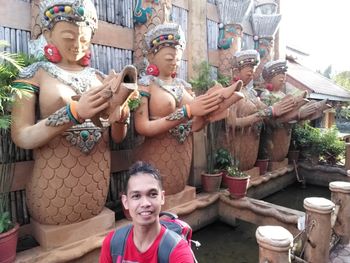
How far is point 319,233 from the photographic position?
8.46ft

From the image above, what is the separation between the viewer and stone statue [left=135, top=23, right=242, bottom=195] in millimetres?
3062

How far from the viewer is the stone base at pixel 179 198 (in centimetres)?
352

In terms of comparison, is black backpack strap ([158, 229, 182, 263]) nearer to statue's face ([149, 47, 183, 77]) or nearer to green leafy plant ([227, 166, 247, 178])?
statue's face ([149, 47, 183, 77])

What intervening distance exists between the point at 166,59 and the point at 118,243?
2.48 meters

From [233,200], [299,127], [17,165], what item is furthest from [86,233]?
[299,127]

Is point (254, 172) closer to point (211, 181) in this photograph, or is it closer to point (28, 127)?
point (211, 181)

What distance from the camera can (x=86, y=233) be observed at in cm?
270

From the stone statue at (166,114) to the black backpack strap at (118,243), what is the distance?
1.77 m

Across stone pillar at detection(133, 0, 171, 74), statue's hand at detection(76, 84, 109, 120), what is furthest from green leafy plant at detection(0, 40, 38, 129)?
stone pillar at detection(133, 0, 171, 74)

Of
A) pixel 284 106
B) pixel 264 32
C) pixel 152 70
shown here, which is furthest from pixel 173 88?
pixel 264 32

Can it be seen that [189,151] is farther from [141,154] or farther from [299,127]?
[299,127]

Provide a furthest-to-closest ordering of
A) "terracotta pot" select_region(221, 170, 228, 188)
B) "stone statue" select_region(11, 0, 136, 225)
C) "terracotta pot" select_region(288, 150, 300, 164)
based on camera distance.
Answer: "terracotta pot" select_region(288, 150, 300, 164) < "terracotta pot" select_region(221, 170, 228, 188) < "stone statue" select_region(11, 0, 136, 225)

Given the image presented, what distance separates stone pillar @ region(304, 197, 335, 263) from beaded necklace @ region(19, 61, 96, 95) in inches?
103

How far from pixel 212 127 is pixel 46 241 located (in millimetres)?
3136
